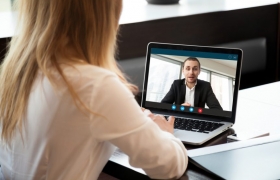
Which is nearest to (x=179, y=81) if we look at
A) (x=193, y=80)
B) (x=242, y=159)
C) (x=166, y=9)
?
(x=193, y=80)

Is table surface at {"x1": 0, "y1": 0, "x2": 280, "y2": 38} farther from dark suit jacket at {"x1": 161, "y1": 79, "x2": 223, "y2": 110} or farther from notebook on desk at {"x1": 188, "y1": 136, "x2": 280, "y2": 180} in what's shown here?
notebook on desk at {"x1": 188, "y1": 136, "x2": 280, "y2": 180}

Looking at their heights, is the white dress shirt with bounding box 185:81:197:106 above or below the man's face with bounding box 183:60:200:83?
below

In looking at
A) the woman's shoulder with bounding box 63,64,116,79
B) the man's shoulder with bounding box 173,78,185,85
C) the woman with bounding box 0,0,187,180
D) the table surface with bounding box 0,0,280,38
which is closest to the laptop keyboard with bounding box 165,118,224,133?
the man's shoulder with bounding box 173,78,185,85

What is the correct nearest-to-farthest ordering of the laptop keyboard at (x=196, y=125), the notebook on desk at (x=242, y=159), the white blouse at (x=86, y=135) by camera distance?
the white blouse at (x=86, y=135) < the notebook on desk at (x=242, y=159) < the laptop keyboard at (x=196, y=125)

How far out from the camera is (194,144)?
1.49 m

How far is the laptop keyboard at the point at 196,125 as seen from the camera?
5.21 feet

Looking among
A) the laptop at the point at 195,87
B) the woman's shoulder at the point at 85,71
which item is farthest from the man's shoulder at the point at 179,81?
the woman's shoulder at the point at 85,71

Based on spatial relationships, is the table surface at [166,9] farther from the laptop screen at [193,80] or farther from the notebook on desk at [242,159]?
the notebook on desk at [242,159]

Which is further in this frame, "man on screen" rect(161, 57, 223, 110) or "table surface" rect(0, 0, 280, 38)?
"table surface" rect(0, 0, 280, 38)

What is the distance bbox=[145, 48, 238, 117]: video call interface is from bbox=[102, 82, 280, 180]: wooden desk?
11 cm

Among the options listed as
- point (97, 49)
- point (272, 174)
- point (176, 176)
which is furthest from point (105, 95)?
point (272, 174)

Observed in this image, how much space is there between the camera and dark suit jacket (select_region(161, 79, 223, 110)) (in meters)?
1.62

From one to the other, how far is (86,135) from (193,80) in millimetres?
550

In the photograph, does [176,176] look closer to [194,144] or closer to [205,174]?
[205,174]
